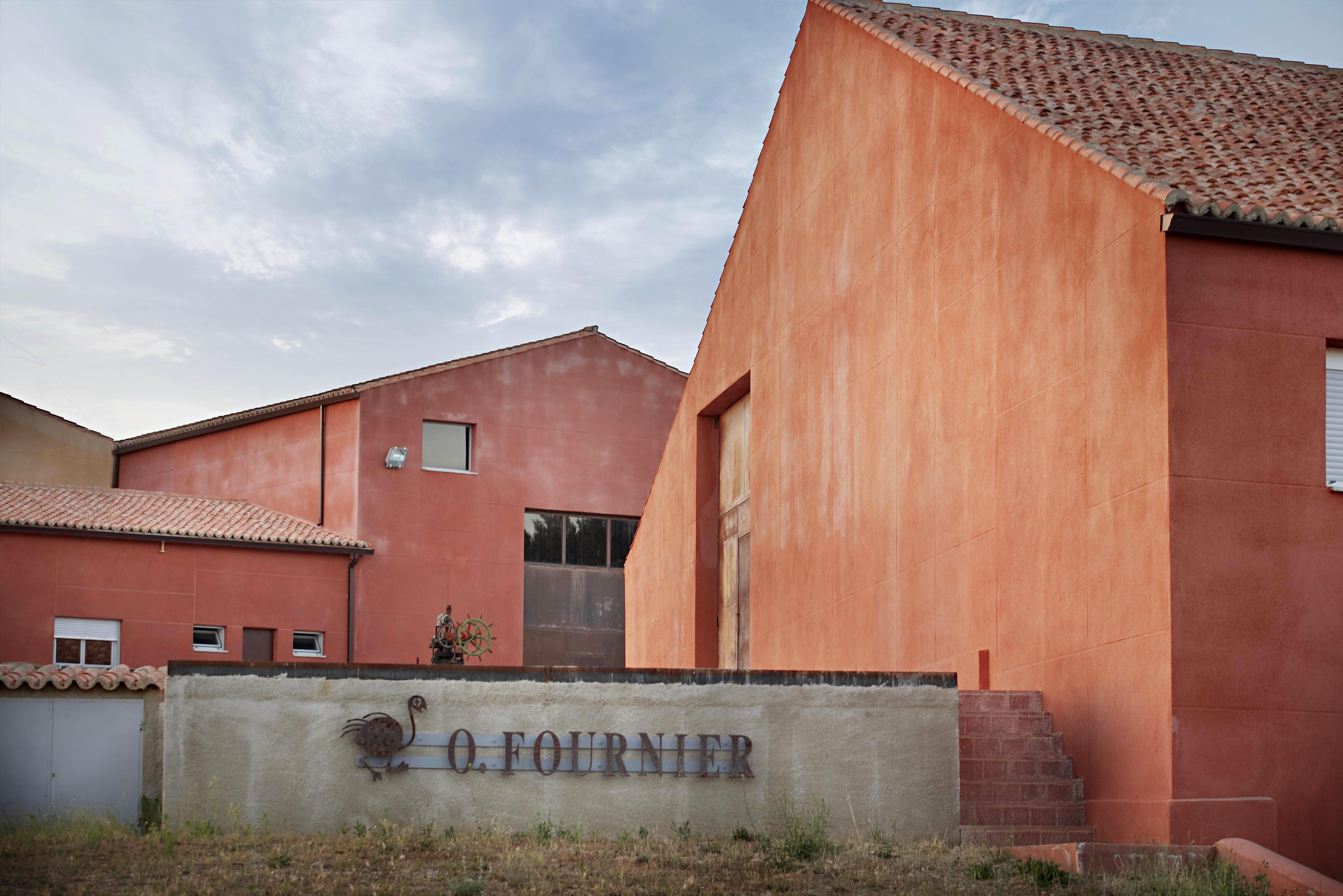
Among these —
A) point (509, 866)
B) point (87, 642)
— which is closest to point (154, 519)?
point (87, 642)

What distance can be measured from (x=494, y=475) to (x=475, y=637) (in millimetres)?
6485

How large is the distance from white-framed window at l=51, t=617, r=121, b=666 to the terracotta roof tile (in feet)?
48.1

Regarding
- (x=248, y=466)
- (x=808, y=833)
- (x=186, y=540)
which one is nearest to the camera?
(x=808, y=833)

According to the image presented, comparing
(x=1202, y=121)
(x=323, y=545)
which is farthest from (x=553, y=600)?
(x=1202, y=121)

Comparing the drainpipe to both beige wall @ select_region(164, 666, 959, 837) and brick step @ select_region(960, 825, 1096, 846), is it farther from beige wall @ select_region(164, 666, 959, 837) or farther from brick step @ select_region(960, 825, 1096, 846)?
brick step @ select_region(960, 825, 1096, 846)

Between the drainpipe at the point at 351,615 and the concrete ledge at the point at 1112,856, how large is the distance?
81.4ft

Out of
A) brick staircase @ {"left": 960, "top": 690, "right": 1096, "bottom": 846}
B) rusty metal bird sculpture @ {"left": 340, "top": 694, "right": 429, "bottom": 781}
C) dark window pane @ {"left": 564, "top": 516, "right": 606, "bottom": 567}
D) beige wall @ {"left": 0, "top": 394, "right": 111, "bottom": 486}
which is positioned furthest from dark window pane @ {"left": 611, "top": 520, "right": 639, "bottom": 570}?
rusty metal bird sculpture @ {"left": 340, "top": 694, "right": 429, "bottom": 781}

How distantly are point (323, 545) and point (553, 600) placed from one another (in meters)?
5.90

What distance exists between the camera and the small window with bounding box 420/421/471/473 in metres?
37.1

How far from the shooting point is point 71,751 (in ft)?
55.8

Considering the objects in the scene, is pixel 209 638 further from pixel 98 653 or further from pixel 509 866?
pixel 509 866

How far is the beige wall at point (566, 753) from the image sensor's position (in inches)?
517

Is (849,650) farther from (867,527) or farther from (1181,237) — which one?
(1181,237)

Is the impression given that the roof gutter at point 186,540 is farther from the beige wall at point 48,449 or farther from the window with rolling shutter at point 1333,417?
the window with rolling shutter at point 1333,417
